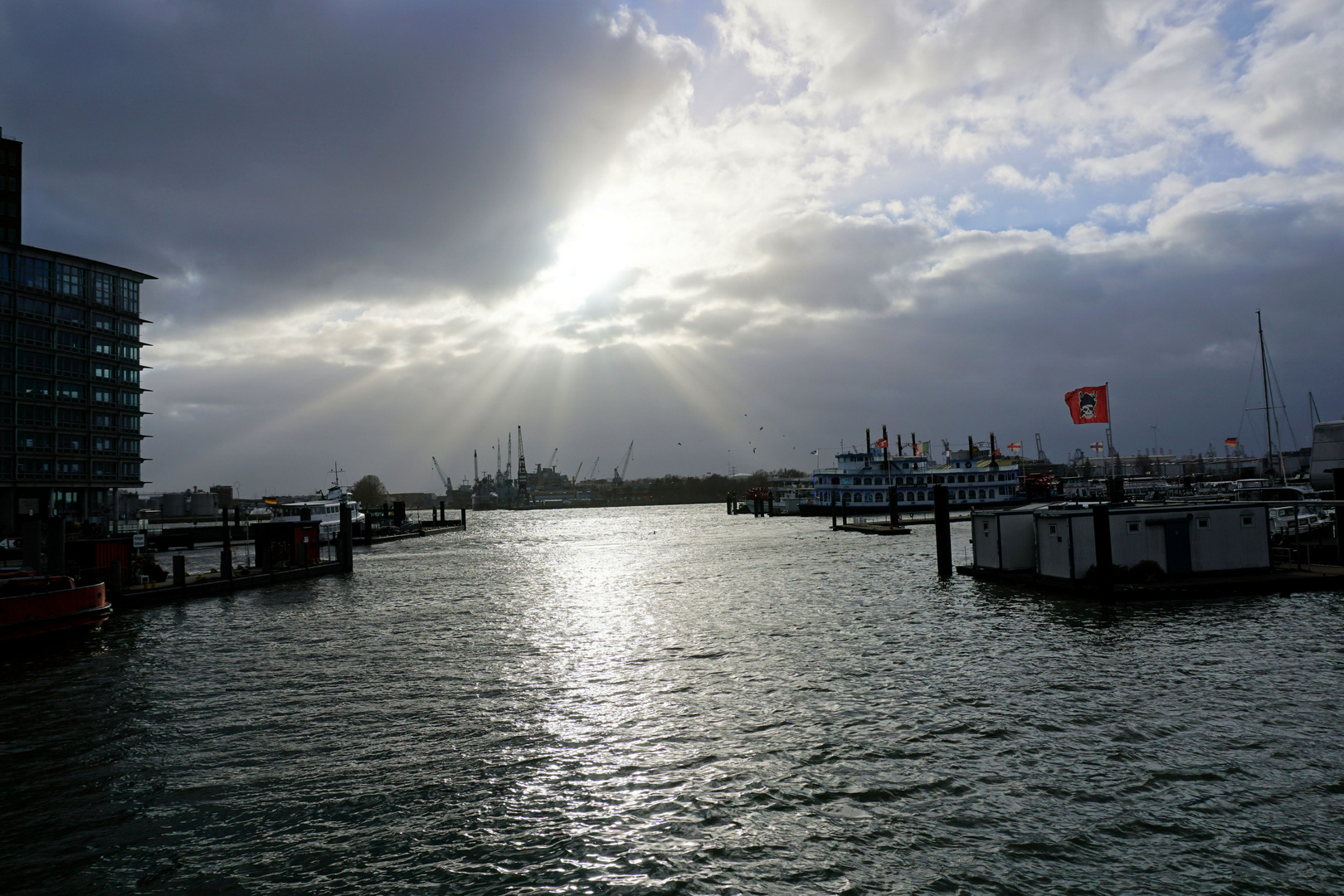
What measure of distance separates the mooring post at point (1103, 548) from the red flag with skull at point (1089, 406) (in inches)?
1145

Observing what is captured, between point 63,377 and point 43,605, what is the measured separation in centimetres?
7280

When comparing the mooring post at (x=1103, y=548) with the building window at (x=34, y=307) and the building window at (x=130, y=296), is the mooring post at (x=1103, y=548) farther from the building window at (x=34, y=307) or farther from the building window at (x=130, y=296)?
the building window at (x=130, y=296)

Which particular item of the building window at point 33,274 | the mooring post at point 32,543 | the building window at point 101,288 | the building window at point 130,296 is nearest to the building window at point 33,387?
the building window at point 33,274

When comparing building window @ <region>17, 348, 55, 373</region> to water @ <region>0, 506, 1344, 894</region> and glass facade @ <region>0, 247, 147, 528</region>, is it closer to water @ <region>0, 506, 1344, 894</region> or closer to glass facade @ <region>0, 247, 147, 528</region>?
glass facade @ <region>0, 247, 147, 528</region>

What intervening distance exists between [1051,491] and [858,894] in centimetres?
15587

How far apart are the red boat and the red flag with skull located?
2556 inches

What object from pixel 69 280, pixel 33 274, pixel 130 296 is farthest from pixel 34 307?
pixel 130 296

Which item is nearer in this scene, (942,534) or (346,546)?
(942,534)

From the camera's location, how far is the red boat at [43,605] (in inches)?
1119

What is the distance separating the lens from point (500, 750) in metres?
16.0

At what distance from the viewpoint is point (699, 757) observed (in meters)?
15.2

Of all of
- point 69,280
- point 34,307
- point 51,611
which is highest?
point 69,280

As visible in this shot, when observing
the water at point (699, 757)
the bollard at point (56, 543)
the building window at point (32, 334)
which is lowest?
the water at point (699, 757)

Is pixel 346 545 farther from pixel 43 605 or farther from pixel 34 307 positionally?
pixel 34 307
